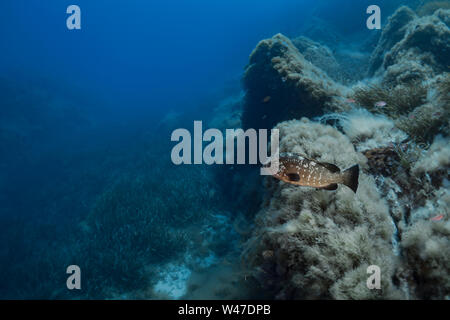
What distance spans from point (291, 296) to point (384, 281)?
899 mm

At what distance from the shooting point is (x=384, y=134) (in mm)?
3654

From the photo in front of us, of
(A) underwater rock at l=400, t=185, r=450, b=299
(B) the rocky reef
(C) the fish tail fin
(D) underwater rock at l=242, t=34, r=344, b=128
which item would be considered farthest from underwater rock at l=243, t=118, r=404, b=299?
(D) underwater rock at l=242, t=34, r=344, b=128

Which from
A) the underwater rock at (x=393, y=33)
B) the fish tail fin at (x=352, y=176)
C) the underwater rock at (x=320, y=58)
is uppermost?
the underwater rock at (x=320, y=58)

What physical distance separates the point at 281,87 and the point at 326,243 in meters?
6.19

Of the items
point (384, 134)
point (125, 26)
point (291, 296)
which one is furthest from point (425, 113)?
point (125, 26)

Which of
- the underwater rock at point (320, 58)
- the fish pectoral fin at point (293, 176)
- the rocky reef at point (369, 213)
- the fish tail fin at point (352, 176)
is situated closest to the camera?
the rocky reef at point (369, 213)

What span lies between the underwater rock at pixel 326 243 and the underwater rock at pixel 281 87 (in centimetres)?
322

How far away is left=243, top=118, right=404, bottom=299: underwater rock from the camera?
6.55ft

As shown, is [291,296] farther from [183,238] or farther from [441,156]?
[183,238]

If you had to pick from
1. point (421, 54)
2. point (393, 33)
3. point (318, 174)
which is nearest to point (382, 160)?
point (318, 174)

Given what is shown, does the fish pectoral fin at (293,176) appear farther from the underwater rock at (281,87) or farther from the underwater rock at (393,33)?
the underwater rock at (393,33)

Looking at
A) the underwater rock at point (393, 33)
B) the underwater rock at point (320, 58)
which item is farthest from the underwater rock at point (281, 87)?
the underwater rock at point (320, 58)

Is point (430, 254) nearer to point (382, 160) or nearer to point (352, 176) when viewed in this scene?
point (352, 176)

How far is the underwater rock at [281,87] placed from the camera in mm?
5949
